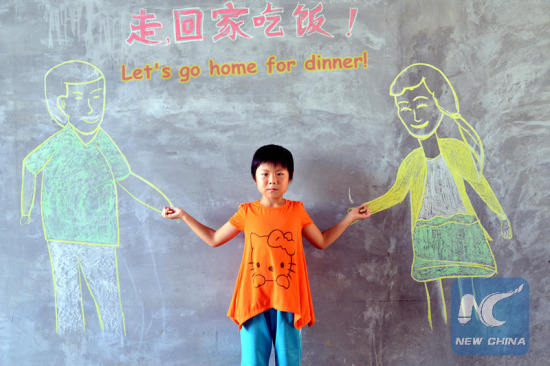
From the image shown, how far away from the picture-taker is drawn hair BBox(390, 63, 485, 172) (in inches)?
97.5

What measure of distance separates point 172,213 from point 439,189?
1.54m

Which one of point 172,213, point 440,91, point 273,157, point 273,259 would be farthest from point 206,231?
point 440,91

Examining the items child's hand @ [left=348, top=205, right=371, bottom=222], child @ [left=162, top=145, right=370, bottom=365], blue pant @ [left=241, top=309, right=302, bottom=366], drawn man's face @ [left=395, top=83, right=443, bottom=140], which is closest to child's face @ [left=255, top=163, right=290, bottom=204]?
child @ [left=162, top=145, right=370, bottom=365]

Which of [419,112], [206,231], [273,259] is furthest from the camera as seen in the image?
[419,112]

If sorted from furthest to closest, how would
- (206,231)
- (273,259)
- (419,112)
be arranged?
A: (419,112), (206,231), (273,259)

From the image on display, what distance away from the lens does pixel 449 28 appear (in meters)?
2.49

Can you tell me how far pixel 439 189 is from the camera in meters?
2.50

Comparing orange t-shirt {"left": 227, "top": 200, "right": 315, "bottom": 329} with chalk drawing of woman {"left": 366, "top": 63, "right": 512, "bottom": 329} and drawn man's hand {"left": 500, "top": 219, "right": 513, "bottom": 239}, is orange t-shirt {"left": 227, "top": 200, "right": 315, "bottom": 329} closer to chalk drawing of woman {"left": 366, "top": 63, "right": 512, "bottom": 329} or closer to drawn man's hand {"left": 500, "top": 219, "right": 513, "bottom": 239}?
chalk drawing of woman {"left": 366, "top": 63, "right": 512, "bottom": 329}

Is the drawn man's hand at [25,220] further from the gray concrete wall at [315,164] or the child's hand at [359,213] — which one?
the child's hand at [359,213]

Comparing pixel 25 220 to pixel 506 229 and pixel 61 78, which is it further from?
pixel 506 229

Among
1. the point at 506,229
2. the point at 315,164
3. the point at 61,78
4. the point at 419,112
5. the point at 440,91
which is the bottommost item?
the point at 506,229

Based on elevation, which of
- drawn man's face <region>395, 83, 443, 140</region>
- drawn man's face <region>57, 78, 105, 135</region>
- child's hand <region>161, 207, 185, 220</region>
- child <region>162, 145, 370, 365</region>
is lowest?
child <region>162, 145, 370, 365</region>

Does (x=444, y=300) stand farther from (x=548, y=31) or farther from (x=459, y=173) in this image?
(x=548, y=31)

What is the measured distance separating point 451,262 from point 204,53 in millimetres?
1894
